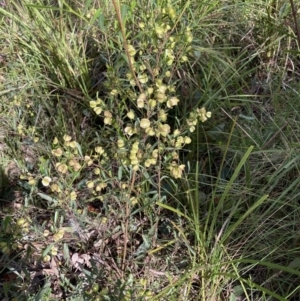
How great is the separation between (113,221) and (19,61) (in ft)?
3.19

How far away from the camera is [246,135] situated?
186cm

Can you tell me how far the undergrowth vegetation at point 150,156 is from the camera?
1360 mm

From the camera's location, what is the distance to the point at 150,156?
1.27 metres

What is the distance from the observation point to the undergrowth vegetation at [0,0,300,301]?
1360 mm

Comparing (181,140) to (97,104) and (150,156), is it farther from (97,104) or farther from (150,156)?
(97,104)

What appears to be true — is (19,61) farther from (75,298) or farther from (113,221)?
(75,298)

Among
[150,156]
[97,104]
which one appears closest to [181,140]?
[150,156]

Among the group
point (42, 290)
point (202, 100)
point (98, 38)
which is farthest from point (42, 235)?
point (98, 38)

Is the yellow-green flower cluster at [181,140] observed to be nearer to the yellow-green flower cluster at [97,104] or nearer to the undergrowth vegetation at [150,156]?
the undergrowth vegetation at [150,156]

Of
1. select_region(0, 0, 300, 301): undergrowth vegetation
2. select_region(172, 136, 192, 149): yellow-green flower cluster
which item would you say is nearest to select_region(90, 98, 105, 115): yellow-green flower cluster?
select_region(0, 0, 300, 301): undergrowth vegetation

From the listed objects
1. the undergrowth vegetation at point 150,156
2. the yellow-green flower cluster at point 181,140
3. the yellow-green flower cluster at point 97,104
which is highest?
the yellow-green flower cluster at point 97,104


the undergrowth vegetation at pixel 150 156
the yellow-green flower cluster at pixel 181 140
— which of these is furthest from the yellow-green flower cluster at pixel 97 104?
the yellow-green flower cluster at pixel 181 140

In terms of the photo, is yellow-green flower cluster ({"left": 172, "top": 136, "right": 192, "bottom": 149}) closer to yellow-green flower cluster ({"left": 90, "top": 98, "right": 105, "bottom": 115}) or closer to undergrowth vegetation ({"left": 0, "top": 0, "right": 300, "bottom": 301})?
undergrowth vegetation ({"left": 0, "top": 0, "right": 300, "bottom": 301})

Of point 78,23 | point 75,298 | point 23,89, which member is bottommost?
point 75,298
